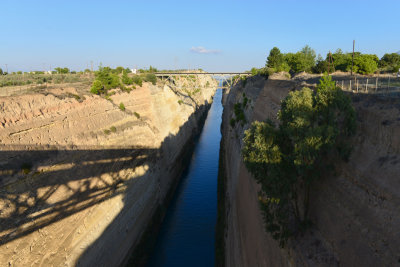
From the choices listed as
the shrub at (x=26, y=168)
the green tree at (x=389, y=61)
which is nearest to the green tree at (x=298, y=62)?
the green tree at (x=389, y=61)

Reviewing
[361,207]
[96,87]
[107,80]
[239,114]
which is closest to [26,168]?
[96,87]

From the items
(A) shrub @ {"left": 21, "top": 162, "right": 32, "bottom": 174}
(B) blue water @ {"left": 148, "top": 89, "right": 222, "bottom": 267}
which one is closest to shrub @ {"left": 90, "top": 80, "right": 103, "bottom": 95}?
(A) shrub @ {"left": 21, "top": 162, "right": 32, "bottom": 174}

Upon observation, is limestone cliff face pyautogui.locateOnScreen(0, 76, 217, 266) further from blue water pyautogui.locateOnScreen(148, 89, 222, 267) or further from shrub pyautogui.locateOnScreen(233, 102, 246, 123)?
shrub pyautogui.locateOnScreen(233, 102, 246, 123)

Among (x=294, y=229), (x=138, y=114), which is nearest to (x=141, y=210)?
(x=138, y=114)

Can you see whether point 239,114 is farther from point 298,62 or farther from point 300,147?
point 300,147

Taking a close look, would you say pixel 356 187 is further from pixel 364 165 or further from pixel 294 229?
pixel 294 229

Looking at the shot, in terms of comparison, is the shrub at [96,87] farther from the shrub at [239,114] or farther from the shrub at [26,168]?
the shrub at [239,114]

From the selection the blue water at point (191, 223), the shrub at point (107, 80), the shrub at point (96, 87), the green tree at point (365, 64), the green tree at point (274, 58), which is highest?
the green tree at point (274, 58)
